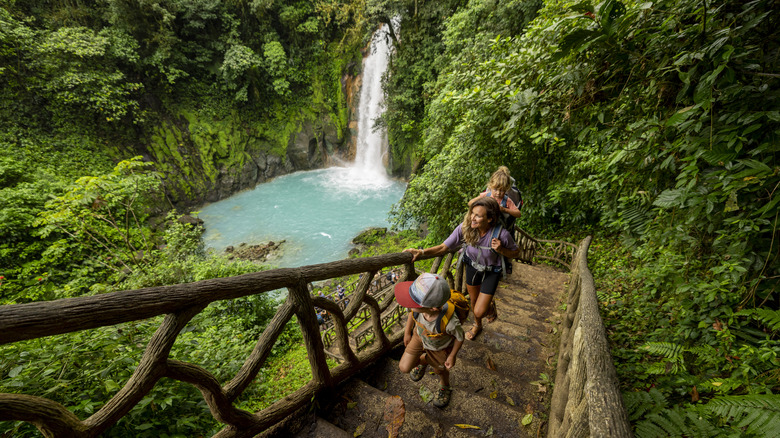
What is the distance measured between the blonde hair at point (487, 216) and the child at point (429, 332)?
35.5 inches

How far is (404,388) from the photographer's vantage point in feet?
8.99

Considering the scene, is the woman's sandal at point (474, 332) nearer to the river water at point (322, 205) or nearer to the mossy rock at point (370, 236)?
the river water at point (322, 205)

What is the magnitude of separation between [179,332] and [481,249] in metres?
2.53

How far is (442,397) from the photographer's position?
2.49 m

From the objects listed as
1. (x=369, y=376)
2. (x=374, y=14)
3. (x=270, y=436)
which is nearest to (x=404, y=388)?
(x=369, y=376)

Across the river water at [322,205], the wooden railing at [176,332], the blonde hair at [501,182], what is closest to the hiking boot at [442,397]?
the wooden railing at [176,332]

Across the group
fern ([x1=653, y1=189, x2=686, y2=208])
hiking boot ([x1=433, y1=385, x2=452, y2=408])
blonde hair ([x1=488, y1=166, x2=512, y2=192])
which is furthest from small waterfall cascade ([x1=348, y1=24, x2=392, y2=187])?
fern ([x1=653, y1=189, x2=686, y2=208])

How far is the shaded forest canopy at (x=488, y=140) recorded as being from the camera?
1.79m

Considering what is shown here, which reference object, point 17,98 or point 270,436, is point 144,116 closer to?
point 17,98

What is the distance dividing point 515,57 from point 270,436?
459cm

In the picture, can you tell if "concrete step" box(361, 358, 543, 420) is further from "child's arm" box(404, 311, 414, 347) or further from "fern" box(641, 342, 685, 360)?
"fern" box(641, 342, 685, 360)

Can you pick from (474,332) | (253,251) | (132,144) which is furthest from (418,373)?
(132,144)

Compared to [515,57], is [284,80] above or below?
above

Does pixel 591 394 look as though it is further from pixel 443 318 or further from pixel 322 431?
pixel 322 431
